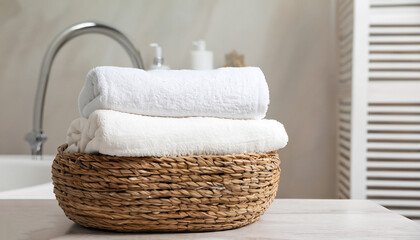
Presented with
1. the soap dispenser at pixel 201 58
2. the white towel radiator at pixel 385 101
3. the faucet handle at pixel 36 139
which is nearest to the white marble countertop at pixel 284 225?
the white towel radiator at pixel 385 101

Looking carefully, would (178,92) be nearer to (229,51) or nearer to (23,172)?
(23,172)

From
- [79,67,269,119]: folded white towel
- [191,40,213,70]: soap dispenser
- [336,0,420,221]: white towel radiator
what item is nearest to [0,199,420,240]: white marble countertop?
[79,67,269,119]: folded white towel

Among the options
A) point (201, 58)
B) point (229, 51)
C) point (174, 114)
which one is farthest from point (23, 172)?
point (174, 114)

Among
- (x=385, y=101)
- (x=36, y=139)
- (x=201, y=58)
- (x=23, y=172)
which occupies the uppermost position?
(x=201, y=58)

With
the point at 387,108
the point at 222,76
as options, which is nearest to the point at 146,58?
the point at 387,108

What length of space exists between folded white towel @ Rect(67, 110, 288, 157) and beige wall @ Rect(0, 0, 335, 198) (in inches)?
50.1

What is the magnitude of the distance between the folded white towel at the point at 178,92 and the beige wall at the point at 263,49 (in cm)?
127

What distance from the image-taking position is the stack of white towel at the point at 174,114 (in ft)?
1.53

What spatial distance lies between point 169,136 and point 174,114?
0.04 meters

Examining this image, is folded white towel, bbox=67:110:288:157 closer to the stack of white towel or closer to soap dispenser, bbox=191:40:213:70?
the stack of white towel

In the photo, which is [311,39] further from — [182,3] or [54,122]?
[54,122]

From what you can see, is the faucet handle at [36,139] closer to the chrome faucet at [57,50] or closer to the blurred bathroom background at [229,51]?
the chrome faucet at [57,50]

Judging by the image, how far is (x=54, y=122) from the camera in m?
1.85

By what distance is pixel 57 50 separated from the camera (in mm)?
1521
